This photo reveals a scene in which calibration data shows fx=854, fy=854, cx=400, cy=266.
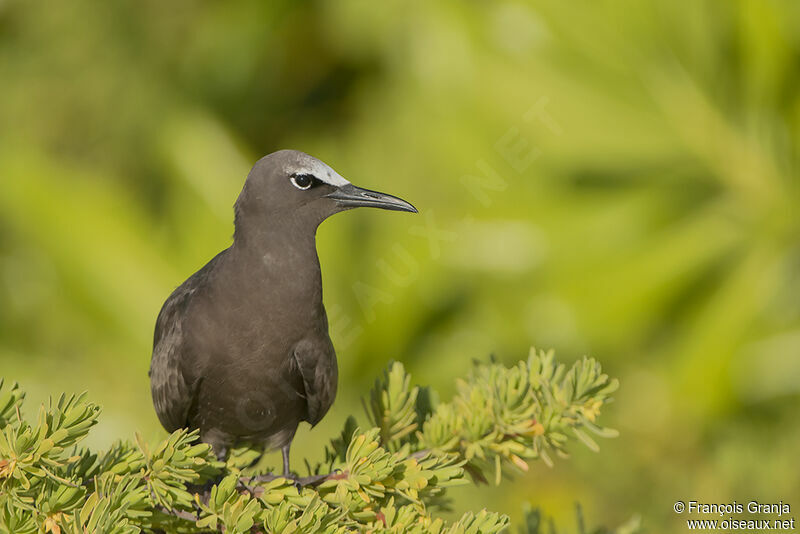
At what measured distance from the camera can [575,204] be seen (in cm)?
361

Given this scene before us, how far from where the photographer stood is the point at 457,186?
367 centimetres

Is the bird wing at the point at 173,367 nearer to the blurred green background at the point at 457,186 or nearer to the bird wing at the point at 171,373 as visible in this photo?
the bird wing at the point at 171,373

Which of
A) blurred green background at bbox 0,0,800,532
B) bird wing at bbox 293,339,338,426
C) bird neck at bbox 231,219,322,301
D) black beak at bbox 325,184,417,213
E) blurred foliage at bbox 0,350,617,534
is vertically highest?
blurred green background at bbox 0,0,800,532

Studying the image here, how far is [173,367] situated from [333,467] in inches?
15.2

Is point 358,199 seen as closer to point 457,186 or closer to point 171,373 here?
point 171,373

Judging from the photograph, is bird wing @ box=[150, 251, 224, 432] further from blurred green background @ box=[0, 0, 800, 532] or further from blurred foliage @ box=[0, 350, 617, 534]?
blurred green background @ box=[0, 0, 800, 532]

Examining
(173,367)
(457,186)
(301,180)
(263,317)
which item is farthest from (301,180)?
(457,186)

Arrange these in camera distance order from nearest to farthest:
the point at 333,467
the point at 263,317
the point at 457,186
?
the point at 333,467 → the point at 263,317 → the point at 457,186

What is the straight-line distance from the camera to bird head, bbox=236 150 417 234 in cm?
152

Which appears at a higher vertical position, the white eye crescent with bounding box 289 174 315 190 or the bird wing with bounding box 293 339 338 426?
the white eye crescent with bounding box 289 174 315 190

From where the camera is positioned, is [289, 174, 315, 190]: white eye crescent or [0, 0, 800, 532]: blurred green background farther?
[0, 0, 800, 532]: blurred green background

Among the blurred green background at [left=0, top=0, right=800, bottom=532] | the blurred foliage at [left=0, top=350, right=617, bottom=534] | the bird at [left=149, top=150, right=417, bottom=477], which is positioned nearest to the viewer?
the blurred foliage at [left=0, top=350, right=617, bottom=534]

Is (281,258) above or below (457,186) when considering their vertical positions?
below

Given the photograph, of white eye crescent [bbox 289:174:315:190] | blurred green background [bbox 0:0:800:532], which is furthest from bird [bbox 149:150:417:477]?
blurred green background [bbox 0:0:800:532]
